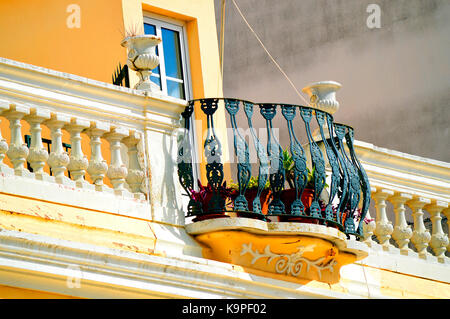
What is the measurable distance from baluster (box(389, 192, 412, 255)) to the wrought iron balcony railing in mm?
678

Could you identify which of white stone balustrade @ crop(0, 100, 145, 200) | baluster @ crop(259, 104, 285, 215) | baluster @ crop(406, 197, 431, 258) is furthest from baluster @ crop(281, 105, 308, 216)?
baluster @ crop(406, 197, 431, 258)

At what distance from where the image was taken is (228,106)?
9.64 m

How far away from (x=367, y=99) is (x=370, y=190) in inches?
208

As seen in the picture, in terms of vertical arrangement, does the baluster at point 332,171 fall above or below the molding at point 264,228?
above

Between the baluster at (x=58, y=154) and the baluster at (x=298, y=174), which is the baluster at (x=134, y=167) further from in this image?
the baluster at (x=298, y=174)

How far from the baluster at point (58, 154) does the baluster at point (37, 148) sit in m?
0.08

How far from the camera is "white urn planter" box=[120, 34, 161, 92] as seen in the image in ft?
31.1

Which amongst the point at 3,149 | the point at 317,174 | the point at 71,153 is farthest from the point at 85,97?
the point at 317,174

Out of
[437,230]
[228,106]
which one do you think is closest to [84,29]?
[228,106]

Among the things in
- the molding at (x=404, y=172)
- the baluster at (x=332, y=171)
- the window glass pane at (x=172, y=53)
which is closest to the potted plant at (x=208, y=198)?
the baluster at (x=332, y=171)

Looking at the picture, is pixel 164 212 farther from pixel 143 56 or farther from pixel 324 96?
pixel 324 96

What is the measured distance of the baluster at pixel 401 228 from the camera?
10.7m

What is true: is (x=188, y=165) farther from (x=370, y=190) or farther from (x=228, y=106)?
(x=370, y=190)

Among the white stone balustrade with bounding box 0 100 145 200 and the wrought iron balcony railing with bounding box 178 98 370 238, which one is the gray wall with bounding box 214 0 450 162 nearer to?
the wrought iron balcony railing with bounding box 178 98 370 238
